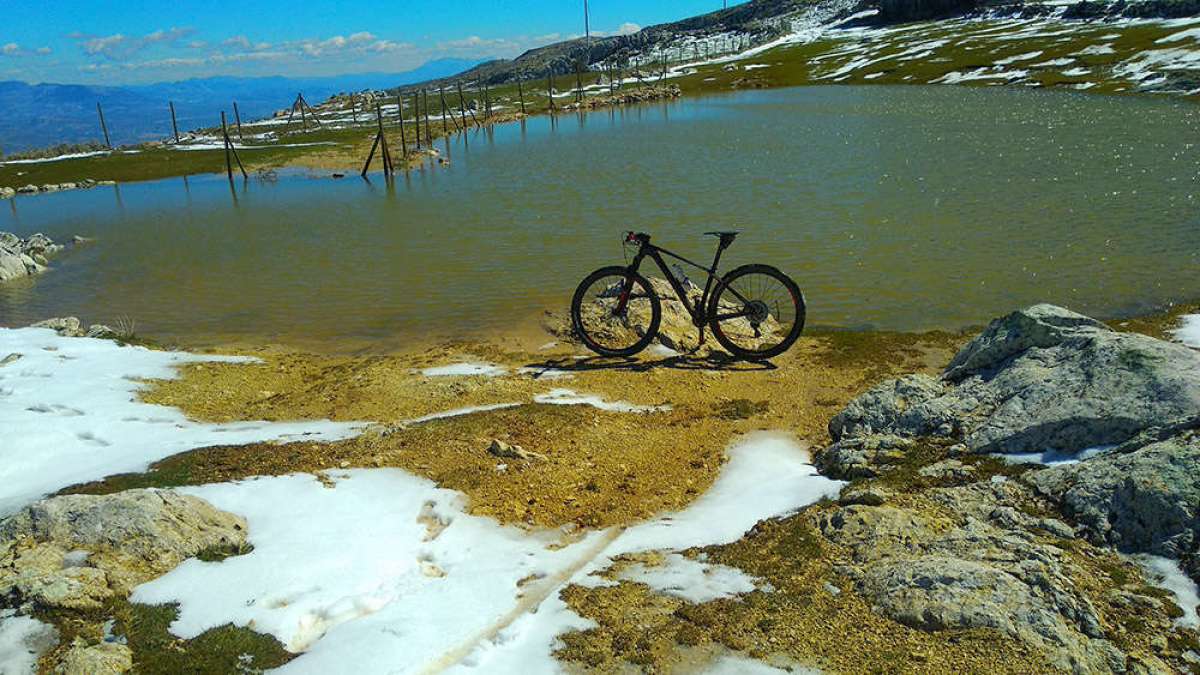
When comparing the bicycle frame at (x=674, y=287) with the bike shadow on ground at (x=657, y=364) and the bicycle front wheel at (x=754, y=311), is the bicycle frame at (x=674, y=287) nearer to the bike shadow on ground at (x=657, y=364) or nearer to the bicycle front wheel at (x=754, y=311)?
the bicycle front wheel at (x=754, y=311)

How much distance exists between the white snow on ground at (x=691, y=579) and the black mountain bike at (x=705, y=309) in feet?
23.2

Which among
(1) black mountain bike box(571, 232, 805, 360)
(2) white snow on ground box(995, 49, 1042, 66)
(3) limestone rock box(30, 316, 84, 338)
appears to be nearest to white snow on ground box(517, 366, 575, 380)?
(1) black mountain bike box(571, 232, 805, 360)

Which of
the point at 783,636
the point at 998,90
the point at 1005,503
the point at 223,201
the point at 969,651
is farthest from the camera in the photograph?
the point at 998,90

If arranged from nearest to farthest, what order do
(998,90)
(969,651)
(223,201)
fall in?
(969,651) → (223,201) → (998,90)

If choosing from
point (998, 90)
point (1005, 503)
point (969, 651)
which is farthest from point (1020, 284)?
point (998, 90)

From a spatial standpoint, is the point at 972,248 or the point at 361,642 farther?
the point at 972,248

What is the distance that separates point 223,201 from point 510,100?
80290 mm

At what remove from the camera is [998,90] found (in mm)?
72875

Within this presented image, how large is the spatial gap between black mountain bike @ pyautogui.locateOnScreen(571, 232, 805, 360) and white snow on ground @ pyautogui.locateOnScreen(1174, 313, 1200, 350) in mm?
6185

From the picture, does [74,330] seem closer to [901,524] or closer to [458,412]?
[458,412]

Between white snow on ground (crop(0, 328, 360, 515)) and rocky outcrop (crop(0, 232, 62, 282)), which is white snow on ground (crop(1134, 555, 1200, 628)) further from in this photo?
rocky outcrop (crop(0, 232, 62, 282))

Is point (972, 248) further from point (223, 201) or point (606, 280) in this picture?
point (223, 201)

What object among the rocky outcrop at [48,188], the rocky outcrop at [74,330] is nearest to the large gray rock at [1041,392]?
the rocky outcrop at [74,330]

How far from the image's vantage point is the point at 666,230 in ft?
77.9
